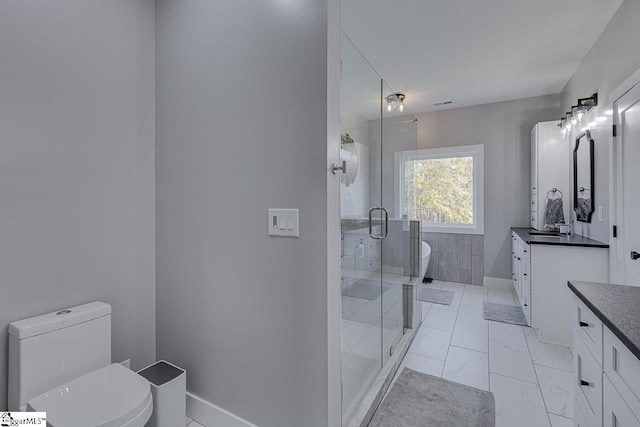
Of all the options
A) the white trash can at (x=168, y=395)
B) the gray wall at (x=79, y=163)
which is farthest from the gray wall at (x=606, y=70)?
the white trash can at (x=168, y=395)

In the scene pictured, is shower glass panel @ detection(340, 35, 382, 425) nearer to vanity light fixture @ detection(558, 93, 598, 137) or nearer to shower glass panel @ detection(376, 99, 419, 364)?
shower glass panel @ detection(376, 99, 419, 364)

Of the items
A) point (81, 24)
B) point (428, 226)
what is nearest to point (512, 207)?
point (428, 226)

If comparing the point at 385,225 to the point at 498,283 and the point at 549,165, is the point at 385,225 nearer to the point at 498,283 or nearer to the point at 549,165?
the point at 549,165

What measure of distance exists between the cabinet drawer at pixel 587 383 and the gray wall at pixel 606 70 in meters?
1.93

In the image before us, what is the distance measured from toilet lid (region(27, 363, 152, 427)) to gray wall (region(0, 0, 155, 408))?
374 mm

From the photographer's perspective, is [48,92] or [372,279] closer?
[48,92]

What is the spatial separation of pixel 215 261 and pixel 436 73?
10.7ft

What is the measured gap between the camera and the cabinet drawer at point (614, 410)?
31.3 inches

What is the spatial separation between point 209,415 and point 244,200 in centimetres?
121

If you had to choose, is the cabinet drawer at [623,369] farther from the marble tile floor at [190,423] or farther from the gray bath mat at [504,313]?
the gray bath mat at [504,313]

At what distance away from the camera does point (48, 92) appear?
143 centimetres

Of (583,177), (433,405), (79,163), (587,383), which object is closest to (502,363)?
(433,405)

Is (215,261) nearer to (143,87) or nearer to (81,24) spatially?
(143,87)

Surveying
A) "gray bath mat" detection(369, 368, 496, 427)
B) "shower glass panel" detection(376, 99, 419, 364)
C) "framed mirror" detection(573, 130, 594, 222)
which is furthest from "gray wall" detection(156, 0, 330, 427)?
"framed mirror" detection(573, 130, 594, 222)
